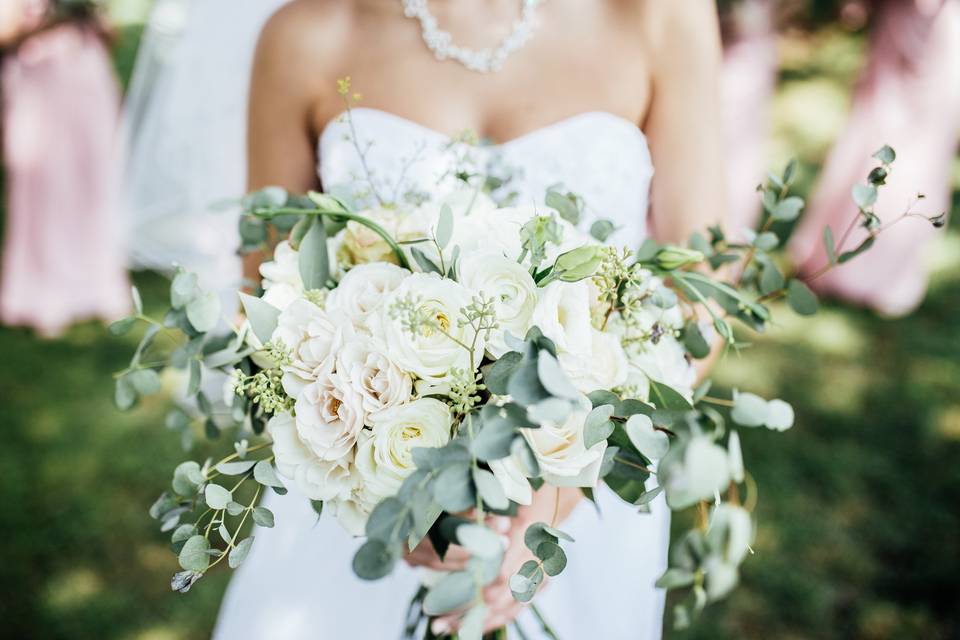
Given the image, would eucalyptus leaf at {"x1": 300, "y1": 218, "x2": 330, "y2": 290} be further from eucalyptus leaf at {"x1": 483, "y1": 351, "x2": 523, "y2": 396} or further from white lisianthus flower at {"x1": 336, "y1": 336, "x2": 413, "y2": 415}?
eucalyptus leaf at {"x1": 483, "y1": 351, "x2": 523, "y2": 396}

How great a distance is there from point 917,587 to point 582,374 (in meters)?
2.39

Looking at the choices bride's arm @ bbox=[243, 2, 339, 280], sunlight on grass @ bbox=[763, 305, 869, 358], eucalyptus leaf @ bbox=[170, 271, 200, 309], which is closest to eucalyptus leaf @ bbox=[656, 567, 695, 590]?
eucalyptus leaf @ bbox=[170, 271, 200, 309]

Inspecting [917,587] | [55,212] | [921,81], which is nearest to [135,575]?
[55,212]

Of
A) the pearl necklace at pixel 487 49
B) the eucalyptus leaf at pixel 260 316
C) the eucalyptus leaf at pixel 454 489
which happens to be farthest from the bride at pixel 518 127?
the eucalyptus leaf at pixel 454 489

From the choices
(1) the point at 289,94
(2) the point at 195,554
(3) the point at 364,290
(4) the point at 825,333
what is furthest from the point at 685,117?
(4) the point at 825,333

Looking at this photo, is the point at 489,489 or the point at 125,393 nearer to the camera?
the point at 489,489

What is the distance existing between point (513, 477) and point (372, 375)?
0.22 m

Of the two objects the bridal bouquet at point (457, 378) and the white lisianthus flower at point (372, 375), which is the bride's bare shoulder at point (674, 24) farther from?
the white lisianthus flower at point (372, 375)

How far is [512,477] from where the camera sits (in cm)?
102

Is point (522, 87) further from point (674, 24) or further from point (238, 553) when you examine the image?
point (238, 553)

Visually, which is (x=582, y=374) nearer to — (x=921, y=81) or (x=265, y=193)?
(x=265, y=193)

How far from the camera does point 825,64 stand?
20.7 feet

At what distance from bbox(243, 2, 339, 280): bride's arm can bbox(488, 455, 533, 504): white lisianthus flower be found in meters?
1.03

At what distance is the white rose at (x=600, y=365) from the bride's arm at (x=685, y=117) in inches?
30.0
